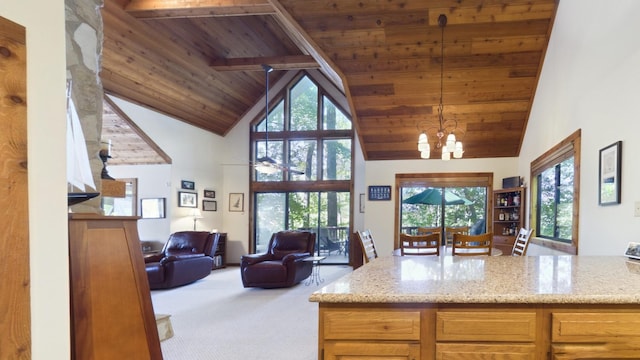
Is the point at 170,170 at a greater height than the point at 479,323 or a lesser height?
greater

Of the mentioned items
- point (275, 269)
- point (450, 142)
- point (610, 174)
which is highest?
point (450, 142)

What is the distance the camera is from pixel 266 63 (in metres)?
7.14

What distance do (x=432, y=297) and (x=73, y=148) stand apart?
197 centimetres

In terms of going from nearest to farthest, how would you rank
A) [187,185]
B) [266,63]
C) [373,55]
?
[373,55] < [266,63] < [187,185]

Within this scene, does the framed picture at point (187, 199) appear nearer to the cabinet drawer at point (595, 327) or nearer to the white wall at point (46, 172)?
the white wall at point (46, 172)

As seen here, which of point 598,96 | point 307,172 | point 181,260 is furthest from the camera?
point 307,172

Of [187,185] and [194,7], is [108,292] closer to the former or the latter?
[194,7]

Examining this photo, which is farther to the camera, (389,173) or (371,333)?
(389,173)

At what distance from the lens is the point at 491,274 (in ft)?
6.17

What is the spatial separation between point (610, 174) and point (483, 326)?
2262 millimetres

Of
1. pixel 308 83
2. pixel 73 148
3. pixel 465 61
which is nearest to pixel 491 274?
pixel 73 148

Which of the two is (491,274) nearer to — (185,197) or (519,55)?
(519,55)

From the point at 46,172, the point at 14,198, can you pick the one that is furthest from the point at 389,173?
the point at 14,198

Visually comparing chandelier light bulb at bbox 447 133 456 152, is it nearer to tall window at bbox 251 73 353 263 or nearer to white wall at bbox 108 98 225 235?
tall window at bbox 251 73 353 263
